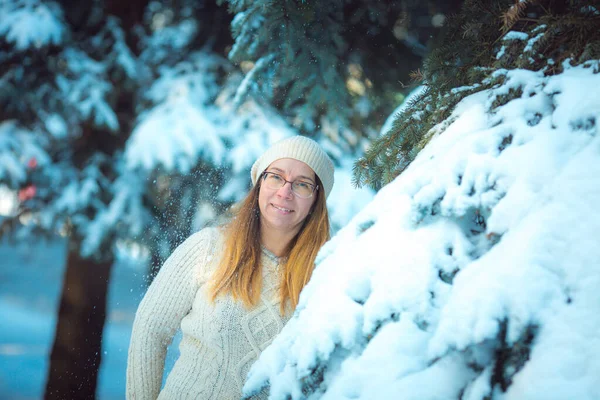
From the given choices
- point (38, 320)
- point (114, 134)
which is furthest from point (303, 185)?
point (38, 320)

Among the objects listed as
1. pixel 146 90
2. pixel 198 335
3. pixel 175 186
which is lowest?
pixel 198 335

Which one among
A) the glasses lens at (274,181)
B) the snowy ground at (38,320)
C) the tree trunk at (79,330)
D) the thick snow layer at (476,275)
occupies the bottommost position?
the thick snow layer at (476,275)

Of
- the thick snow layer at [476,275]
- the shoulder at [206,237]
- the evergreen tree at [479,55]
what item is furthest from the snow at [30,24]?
the thick snow layer at [476,275]

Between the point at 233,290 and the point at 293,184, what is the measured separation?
0.55 metres

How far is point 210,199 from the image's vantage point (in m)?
4.45

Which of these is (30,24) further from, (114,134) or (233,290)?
(233,290)

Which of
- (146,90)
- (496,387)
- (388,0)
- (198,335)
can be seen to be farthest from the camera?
(146,90)

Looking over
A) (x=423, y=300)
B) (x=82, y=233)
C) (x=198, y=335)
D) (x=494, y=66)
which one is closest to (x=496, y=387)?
(x=423, y=300)

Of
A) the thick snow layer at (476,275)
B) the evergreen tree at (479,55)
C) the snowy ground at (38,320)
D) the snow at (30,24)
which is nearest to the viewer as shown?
the thick snow layer at (476,275)

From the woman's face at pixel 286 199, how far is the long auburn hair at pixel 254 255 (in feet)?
0.35

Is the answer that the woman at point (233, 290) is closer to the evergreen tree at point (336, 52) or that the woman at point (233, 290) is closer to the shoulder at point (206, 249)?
the shoulder at point (206, 249)

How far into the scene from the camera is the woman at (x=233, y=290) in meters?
2.04

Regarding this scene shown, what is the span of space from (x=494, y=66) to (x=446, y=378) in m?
0.88

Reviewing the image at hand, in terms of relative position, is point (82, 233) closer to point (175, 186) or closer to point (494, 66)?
point (175, 186)
